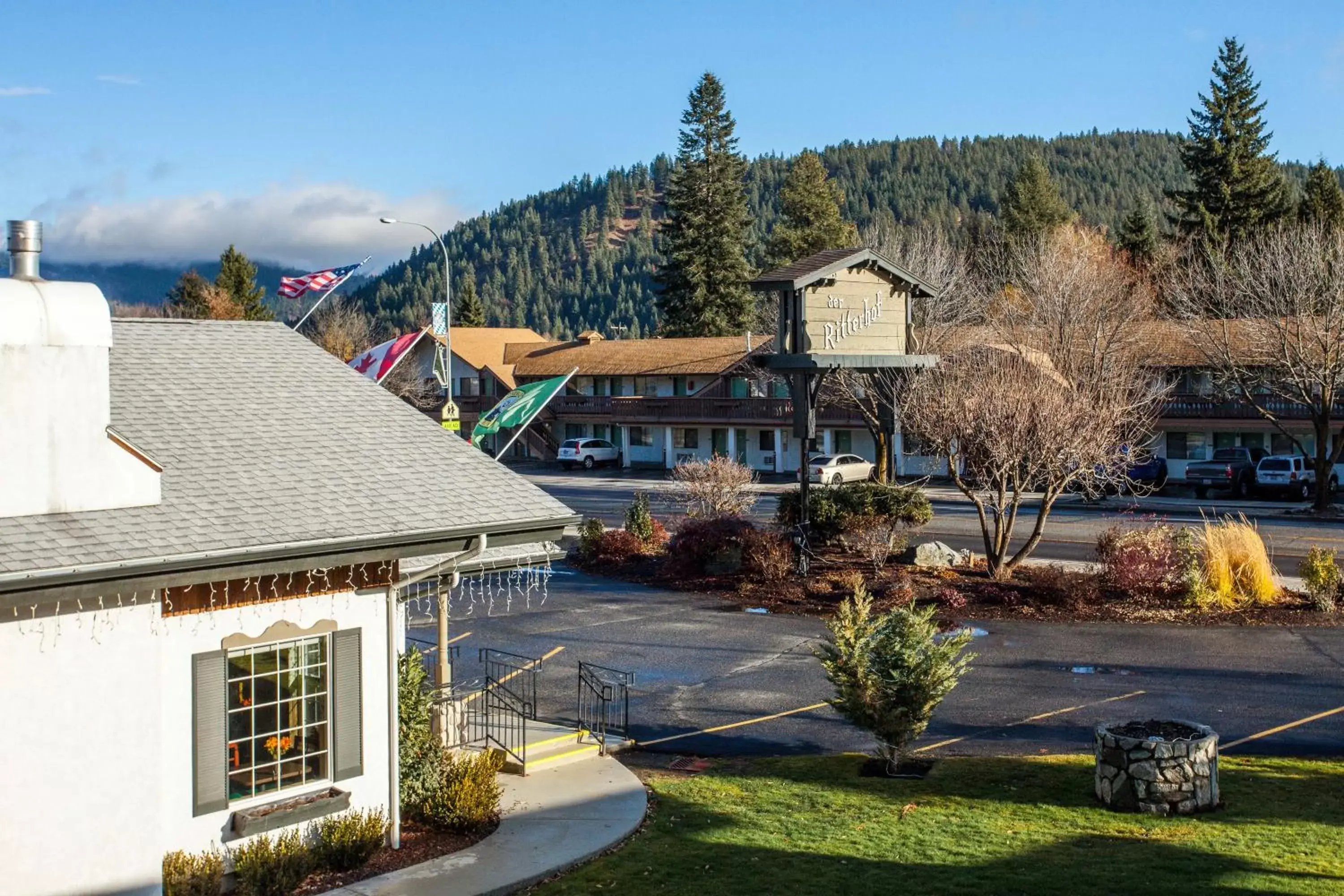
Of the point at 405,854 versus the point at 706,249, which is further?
the point at 706,249

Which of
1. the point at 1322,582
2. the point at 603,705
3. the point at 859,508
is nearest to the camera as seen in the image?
the point at 603,705

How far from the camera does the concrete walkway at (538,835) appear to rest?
38.4ft

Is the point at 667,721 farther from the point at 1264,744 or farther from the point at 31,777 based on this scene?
the point at 31,777

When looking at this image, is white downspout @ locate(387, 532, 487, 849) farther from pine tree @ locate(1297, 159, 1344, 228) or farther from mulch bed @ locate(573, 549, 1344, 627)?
pine tree @ locate(1297, 159, 1344, 228)

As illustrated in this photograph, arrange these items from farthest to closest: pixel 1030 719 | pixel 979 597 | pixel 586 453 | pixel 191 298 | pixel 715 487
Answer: pixel 191 298 < pixel 586 453 < pixel 715 487 < pixel 979 597 < pixel 1030 719

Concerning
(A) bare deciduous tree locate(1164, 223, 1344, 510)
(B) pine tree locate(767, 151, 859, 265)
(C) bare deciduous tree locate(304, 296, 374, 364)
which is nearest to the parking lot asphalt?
(A) bare deciduous tree locate(1164, 223, 1344, 510)

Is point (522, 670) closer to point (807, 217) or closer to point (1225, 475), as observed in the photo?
point (1225, 475)

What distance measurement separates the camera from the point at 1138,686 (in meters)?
19.5

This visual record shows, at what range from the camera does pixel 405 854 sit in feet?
41.2

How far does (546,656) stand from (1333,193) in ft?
214

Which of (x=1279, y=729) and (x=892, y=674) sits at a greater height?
(x=892, y=674)

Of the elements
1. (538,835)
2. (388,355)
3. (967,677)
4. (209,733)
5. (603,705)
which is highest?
(388,355)

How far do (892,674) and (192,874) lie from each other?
8.11 meters

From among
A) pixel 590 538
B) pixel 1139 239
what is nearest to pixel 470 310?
pixel 1139 239
